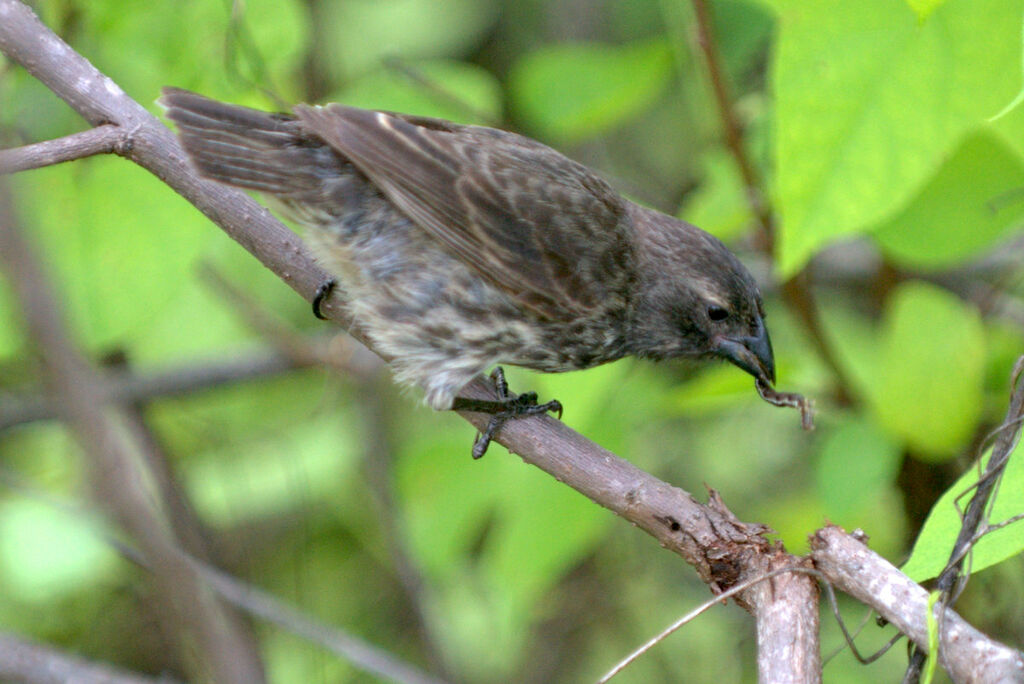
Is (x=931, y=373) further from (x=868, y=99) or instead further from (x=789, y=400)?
(x=868, y=99)

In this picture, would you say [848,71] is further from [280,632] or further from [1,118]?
A: [280,632]

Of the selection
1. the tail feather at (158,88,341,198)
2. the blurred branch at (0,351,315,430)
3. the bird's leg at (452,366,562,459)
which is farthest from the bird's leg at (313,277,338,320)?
the blurred branch at (0,351,315,430)

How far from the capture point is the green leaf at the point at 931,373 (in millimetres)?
2969

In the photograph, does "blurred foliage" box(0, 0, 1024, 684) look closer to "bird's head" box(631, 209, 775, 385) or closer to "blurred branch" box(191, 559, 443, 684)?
"bird's head" box(631, 209, 775, 385)

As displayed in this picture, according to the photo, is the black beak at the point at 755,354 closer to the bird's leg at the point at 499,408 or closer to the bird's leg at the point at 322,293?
the bird's leg at the point at 499,408

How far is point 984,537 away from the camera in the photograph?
67.9 inches

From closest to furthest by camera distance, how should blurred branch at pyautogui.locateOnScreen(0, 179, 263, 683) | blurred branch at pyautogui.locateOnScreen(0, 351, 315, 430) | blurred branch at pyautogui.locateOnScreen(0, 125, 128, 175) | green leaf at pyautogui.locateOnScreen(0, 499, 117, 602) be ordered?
blurred branch at pyautogui.locateOnScreen(0, 179, 263, 683) < blurred branch at pyautogui.locateOnScreen(0, 125, 128, 175) < green leaf at pyautogui.locateOnScreen(0, 499, 117, 602) < blurred branch at pyautogui.locateOnScreen(0, 351, 315, 430)

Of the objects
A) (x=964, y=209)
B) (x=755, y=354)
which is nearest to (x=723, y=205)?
(x=755, y=354)

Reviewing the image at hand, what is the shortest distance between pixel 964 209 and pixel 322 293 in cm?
183

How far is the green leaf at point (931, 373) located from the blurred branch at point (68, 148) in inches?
85.9

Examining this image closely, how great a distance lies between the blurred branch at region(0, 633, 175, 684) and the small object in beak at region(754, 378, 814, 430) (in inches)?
69.9

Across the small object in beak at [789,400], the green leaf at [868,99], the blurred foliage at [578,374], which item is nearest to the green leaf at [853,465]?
the blurred foliage at [578,374]

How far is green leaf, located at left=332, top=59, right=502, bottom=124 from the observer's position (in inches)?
131

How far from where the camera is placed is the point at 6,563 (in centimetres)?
380
